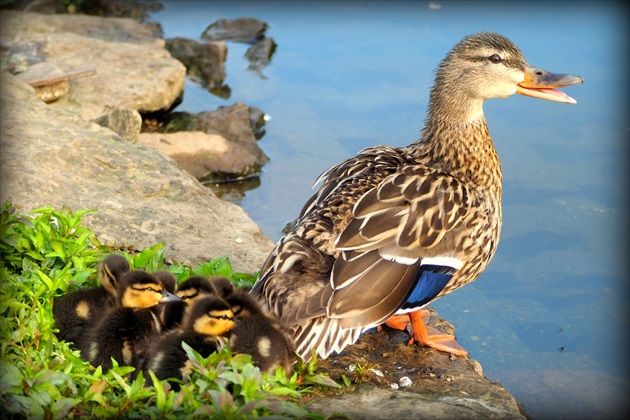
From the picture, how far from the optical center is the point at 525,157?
8.05 metres

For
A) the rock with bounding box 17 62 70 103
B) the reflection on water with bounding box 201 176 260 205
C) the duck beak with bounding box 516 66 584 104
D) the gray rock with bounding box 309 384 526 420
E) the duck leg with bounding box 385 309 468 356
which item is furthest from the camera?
the rock with bounding box 17 62 70 103

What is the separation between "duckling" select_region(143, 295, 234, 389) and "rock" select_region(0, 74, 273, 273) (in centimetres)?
123

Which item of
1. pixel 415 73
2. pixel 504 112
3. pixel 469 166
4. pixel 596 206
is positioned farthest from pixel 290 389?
pixel 415 73

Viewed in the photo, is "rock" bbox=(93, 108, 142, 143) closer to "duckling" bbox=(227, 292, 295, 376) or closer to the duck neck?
the duck neck

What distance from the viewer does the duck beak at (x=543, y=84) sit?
510 cm

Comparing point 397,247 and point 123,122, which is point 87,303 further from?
point 123,122

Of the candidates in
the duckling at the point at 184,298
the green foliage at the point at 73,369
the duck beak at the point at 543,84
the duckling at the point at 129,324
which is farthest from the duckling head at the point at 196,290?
the duck beak at the point at 543,84

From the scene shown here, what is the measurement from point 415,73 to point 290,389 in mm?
5921

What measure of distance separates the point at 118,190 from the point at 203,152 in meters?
1.99

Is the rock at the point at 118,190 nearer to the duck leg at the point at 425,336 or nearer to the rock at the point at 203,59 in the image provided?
the duck leg at the point at 425,336

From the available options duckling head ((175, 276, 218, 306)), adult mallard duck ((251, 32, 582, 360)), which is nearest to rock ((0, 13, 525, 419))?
adult mallard duck ((251, 32, 582, 360))

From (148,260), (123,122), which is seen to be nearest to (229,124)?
(123,122)

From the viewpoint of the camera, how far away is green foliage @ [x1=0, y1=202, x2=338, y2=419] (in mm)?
3711

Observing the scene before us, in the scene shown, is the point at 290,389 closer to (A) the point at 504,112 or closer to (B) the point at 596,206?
(B) the point at 596,206
